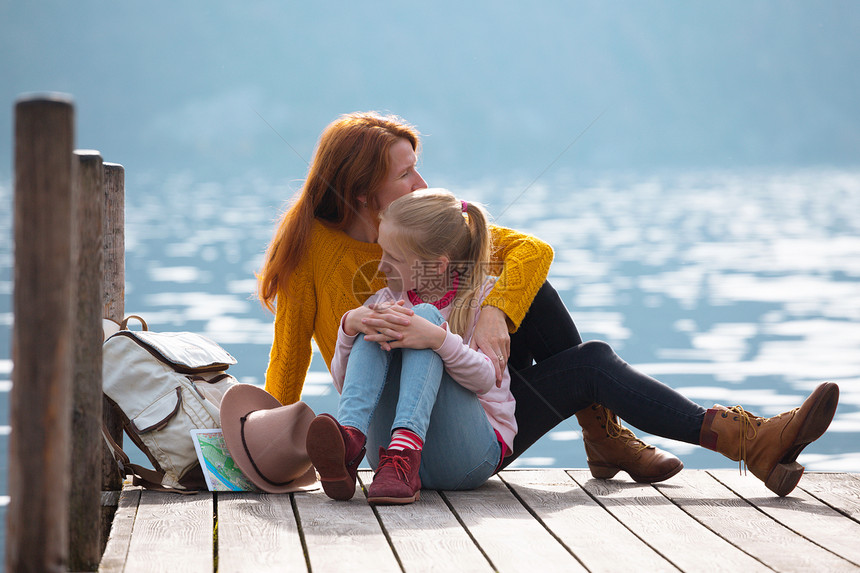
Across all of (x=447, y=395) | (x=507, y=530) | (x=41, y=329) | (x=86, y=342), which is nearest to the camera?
(x=41, y=329)

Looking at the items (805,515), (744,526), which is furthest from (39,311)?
(805,515)

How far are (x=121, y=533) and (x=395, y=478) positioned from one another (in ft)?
2.21

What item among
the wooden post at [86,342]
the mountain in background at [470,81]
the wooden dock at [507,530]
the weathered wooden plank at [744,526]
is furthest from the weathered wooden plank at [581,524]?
the mountain in background at [470,81]

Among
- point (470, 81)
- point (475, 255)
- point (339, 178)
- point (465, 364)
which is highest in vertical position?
point (470, 81)

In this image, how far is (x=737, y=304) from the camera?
1211 centimetres

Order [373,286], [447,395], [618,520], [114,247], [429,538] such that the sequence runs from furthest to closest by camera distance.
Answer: [373,286], [114,247], [447,395], [618,520], [429,538]

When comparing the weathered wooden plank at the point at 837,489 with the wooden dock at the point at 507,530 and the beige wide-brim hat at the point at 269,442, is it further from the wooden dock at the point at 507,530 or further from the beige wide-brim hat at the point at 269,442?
the beige wide-brim hat at the point at 269,442

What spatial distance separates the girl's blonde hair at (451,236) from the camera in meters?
2.82

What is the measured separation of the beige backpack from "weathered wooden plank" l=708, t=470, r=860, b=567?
5.09 feet

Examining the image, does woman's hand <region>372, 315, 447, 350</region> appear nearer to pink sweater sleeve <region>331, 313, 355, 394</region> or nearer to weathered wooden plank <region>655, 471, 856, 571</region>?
pink sweater sleeve <region>331, 313, 355, 394</region>

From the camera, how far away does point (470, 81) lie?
96.0 metres

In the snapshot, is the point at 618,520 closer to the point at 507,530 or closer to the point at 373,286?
the point at 507,530

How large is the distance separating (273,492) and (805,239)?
786 inches

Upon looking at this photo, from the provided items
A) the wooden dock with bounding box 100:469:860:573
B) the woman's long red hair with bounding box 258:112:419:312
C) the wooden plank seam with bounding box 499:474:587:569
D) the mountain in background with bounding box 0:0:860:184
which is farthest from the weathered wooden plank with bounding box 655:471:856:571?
the mountain in background with bounding box 0:0:860:184
